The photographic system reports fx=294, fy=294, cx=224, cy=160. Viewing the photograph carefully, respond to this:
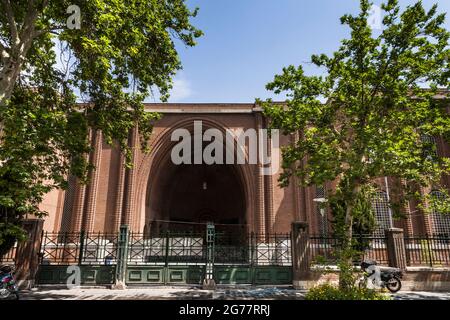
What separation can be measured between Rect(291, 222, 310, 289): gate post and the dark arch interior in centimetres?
1562

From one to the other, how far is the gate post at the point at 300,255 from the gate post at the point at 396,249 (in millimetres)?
3477

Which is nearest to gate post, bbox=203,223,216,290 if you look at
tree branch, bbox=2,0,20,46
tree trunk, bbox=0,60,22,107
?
tree trunk, bbox=0,60,22,107

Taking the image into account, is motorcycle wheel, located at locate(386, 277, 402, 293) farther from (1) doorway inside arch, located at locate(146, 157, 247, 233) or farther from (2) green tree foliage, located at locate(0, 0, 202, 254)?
(1) doorway inside arch, located at locate(146, 157, 247, 233)

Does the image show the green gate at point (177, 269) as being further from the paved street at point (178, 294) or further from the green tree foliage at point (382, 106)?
the green tree foliage at point (382, 106)

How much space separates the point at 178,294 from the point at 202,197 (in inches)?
780

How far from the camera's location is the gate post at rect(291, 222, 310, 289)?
37.2 ft

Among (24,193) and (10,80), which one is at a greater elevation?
(10,80)

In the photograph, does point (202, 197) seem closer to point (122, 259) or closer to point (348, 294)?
point (122, 259)

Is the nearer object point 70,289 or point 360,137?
point 360,137

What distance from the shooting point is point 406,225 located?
1877 cm
